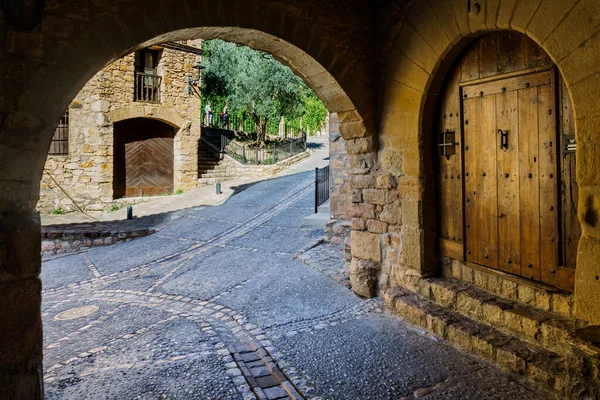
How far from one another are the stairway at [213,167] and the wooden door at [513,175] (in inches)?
468

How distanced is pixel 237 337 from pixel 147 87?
12.0m

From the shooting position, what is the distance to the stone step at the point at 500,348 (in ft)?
7.86

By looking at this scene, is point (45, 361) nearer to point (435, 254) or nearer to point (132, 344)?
point (132, 344)

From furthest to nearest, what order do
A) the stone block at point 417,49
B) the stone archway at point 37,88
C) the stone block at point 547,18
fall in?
the stone block at point 417,49 → the stone block at point 547,18 → the stone archway at point 37,88

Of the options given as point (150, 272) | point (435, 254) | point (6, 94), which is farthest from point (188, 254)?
point (6, 94)

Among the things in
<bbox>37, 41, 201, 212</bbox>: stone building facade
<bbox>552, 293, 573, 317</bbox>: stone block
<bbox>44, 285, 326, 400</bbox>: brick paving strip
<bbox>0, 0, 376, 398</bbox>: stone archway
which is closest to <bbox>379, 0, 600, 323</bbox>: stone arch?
<bbox>552, 293, 573, 317</bbox>: stone block

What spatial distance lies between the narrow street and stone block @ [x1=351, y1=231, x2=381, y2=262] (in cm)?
48

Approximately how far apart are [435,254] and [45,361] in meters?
3.63

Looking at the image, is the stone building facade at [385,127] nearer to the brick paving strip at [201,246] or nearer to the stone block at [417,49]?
the stone block at [417,49]

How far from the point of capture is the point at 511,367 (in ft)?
9.41

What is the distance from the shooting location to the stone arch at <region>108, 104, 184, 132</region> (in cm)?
1255

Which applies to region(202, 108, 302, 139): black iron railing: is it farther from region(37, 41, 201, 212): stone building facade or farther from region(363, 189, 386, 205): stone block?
region(363, 189, 386, 205): stone block

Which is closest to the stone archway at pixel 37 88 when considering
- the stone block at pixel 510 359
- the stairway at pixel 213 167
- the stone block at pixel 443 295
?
the stone block at pixel 443 295

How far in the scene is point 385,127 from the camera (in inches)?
174
